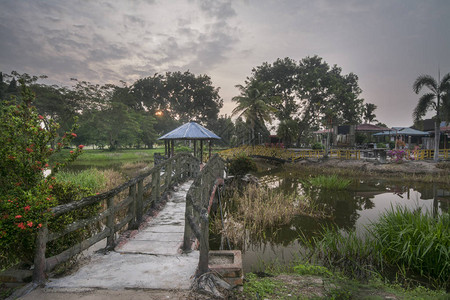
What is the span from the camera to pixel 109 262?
3.66m

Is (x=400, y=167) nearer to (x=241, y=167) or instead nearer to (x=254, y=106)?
(x=241, y=167)

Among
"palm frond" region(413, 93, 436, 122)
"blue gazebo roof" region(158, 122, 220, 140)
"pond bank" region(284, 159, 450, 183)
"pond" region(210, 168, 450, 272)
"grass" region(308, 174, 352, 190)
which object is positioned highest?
"palm frond" region(413, 93, 436, 122)

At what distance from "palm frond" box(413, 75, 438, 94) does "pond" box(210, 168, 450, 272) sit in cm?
955

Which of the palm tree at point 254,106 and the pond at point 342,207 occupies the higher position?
the palm tree at point 254,106

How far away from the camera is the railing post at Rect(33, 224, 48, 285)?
2957 mm

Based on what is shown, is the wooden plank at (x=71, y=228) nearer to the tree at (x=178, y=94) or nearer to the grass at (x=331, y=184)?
the grass at (x=331, y=184)

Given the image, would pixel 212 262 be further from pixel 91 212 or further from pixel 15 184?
pixel 15 184

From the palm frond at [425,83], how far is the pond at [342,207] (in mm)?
9548

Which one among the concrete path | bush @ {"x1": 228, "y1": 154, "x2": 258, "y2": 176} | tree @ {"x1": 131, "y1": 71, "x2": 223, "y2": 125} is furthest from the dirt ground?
tree @ {"x1": 131, "y1": 71, "x2": 223, "y2": 125}

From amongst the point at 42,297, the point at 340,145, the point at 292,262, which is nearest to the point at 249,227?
the point at 292,262

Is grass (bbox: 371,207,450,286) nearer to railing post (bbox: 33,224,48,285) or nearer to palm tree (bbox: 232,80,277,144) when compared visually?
railing post (bbox: 33,224,48,285)

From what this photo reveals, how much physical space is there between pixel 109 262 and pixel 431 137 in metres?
37.0

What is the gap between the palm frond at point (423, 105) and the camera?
1956 centimetres

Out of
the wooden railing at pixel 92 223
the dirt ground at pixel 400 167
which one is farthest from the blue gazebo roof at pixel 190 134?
the dirt ground at pixel 400 167
